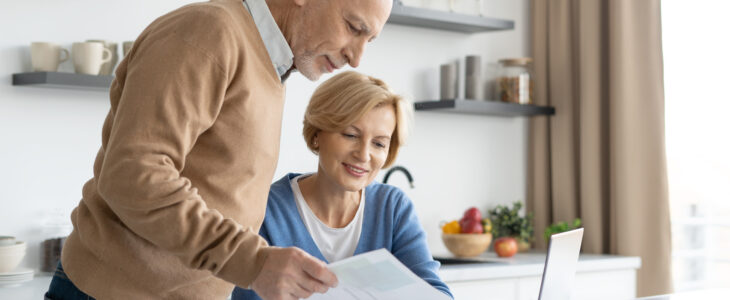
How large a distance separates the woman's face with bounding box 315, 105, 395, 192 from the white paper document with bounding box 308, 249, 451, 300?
68 centimetres

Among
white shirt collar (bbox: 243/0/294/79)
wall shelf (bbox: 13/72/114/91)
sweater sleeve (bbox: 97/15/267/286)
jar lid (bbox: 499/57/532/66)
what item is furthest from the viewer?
jar lid (bbox: 499/57/532/66)

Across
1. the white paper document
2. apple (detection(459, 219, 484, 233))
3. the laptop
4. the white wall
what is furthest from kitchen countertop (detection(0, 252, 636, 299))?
the white paper document

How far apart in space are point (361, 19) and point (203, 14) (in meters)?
0.26

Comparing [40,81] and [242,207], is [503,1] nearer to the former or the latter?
[40,81]

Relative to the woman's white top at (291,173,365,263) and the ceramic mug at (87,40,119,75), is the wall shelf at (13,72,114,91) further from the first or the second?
the woman's white top at (291,173,365,263)

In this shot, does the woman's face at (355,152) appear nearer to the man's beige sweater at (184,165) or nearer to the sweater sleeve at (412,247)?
the sweater sleeve at (412,247)

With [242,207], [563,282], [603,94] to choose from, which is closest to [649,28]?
[603,94]

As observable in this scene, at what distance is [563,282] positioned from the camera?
1655mm

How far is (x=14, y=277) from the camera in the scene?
8.32 ft

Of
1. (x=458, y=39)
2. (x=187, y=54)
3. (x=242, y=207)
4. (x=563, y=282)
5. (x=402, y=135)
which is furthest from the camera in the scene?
(x=458, y=39)

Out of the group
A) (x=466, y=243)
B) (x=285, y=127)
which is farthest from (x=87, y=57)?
(x=466, y=243)

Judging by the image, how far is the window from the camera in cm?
362

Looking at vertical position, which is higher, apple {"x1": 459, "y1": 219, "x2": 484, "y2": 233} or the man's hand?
the man's hand

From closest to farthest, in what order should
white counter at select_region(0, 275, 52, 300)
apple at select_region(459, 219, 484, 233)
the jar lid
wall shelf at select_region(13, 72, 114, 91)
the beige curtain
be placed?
1. white counter at select_region(0, 275, 52, 300)
2. wall shelf at select_region(13, 72, 114, 91)
3. apple at select_region(459, 219, 484, 233)
4. the beige curtain
5. the jar lid
